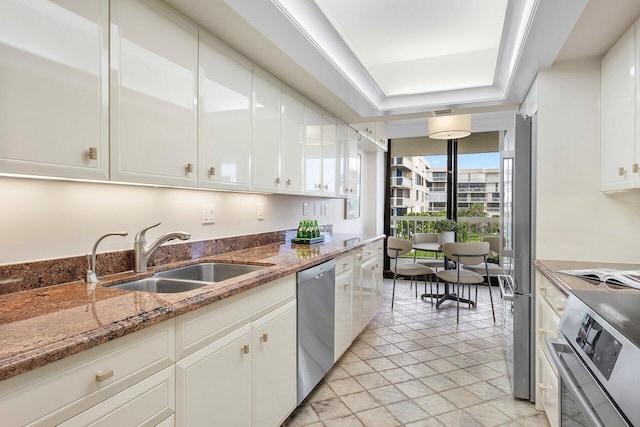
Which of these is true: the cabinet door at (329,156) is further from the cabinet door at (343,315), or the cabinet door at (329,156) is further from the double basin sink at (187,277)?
the double basin sink at (187,277)

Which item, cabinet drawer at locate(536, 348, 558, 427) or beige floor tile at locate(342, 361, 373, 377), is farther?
beige floor tile at locate(342, 361, 373, 377)

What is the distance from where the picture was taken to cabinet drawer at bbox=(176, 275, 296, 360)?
122 cm

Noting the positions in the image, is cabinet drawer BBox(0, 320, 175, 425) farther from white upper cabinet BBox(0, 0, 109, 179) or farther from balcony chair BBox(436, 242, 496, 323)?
balcony chair BBox(436, 242, 496, 323)

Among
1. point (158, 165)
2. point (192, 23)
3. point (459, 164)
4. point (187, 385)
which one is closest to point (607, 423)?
point (187, 385)

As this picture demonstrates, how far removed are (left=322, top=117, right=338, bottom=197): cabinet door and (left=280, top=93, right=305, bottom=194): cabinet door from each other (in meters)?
0.44

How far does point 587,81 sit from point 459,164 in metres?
3.52

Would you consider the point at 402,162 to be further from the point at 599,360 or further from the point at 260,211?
the point at 599,360

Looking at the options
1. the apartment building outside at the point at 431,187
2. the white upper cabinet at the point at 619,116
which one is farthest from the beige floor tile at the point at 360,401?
the apartment building outside at the point at 431,187

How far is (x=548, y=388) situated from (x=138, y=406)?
1.97 m

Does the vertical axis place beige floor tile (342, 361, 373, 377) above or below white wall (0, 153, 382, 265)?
below

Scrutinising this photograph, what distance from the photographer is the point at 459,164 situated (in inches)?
223

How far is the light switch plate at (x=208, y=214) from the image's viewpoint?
7.50 feet

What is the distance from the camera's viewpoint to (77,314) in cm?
104

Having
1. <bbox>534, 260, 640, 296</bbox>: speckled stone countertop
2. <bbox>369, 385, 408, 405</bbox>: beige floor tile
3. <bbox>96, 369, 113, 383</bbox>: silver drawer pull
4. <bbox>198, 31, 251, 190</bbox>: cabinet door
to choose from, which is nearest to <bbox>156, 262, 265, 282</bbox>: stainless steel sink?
<bbox>198, 31, 251, 190</bbox>: cabinet door
